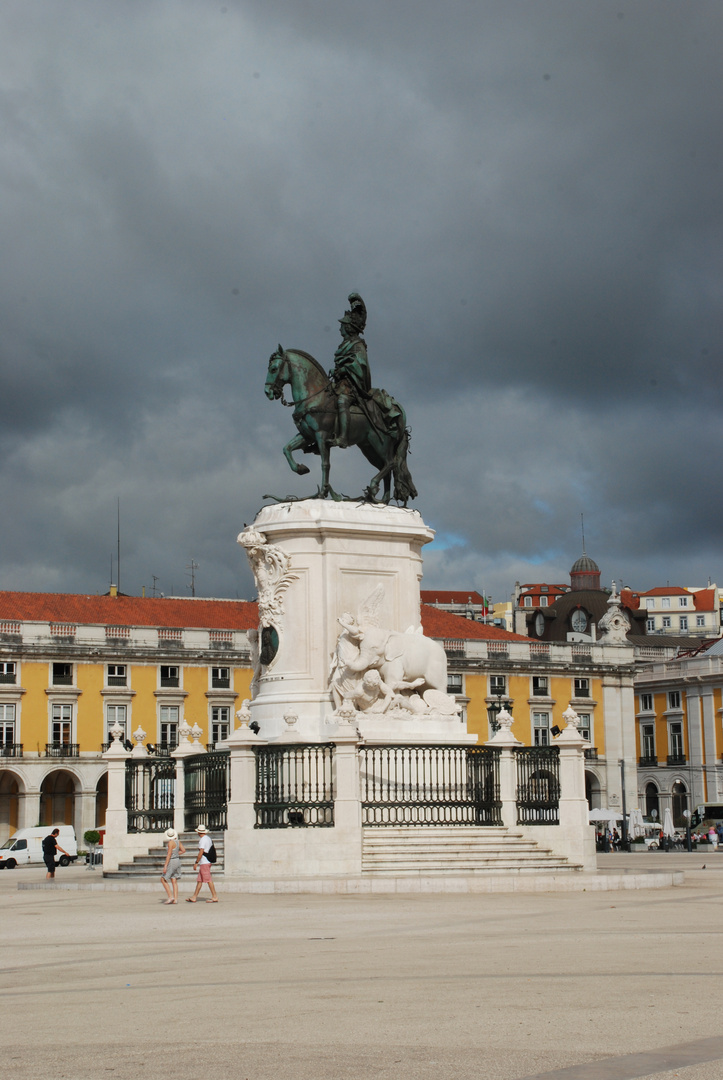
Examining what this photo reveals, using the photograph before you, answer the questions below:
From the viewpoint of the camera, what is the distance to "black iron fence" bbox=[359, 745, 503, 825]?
21.8 m

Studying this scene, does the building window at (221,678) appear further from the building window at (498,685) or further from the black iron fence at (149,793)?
the black iron fence at (149,793)

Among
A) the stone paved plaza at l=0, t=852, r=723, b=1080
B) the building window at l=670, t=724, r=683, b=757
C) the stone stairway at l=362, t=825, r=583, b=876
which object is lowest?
the stone paved plaza at l=0, t=852, r=723, b=1080

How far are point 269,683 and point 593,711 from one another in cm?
6048

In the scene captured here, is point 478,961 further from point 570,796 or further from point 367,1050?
point 570,796

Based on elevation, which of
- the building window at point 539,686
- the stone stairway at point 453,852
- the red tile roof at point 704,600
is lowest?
the stone stairway at point 453,852

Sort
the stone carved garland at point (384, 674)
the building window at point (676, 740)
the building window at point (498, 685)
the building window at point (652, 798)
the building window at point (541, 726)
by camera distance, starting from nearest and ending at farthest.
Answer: the stone carved garland at point (384, 674) → the building window at point (498, 685) → the building window at point (541, 726) → the building window at point (676, 740) → the building window at point (652, 798)

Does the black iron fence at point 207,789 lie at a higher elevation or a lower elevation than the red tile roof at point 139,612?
lower

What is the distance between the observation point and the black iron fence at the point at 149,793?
25797mm

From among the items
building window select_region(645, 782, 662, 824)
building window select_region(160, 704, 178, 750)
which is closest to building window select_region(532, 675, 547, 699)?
building window select_region(645, 782, 662, 824)

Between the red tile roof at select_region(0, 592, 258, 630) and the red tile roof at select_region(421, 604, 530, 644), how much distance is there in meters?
9.37

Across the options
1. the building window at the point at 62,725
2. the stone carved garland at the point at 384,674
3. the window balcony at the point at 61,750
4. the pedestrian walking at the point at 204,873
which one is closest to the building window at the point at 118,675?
the building window at the point at 62,725

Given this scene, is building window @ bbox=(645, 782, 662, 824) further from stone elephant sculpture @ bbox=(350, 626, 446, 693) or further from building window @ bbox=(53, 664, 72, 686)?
stone elephant sculpture @ bbox=(350, 626, 446, 693)

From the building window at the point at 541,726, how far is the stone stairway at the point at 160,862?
57059 mm

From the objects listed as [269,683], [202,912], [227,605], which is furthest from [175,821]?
[227,605]
